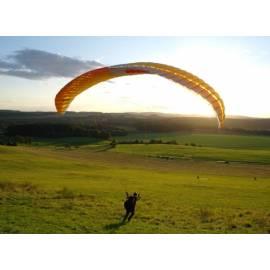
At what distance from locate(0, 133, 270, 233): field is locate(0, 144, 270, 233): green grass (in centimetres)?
2

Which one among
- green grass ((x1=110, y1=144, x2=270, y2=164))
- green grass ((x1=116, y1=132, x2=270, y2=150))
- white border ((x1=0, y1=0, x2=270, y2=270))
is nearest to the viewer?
white border ((x1=0, y1=0, x2=270, y2=270))

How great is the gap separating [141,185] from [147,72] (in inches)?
336

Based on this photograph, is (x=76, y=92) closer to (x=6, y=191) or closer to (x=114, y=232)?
(x=114, y=232)

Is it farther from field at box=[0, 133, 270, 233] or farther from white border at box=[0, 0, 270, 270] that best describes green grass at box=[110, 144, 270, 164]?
white border at box=[0, 0, 270, 270]

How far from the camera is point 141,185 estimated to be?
16469 mm

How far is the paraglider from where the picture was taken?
8219mm

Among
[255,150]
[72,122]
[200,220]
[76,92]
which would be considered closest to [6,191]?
[76,92]

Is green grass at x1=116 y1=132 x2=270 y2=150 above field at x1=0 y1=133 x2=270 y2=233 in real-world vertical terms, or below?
above

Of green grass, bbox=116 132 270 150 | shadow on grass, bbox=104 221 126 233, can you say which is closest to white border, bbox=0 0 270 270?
shadow on grass, bbox=104 221 126 233

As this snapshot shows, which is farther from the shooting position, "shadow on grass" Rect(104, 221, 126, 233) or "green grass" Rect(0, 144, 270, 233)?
"green grass" Rect(0, 144, 270, 233)

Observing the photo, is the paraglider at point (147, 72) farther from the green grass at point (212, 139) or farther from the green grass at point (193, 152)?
the green grass at point (193, 152)
